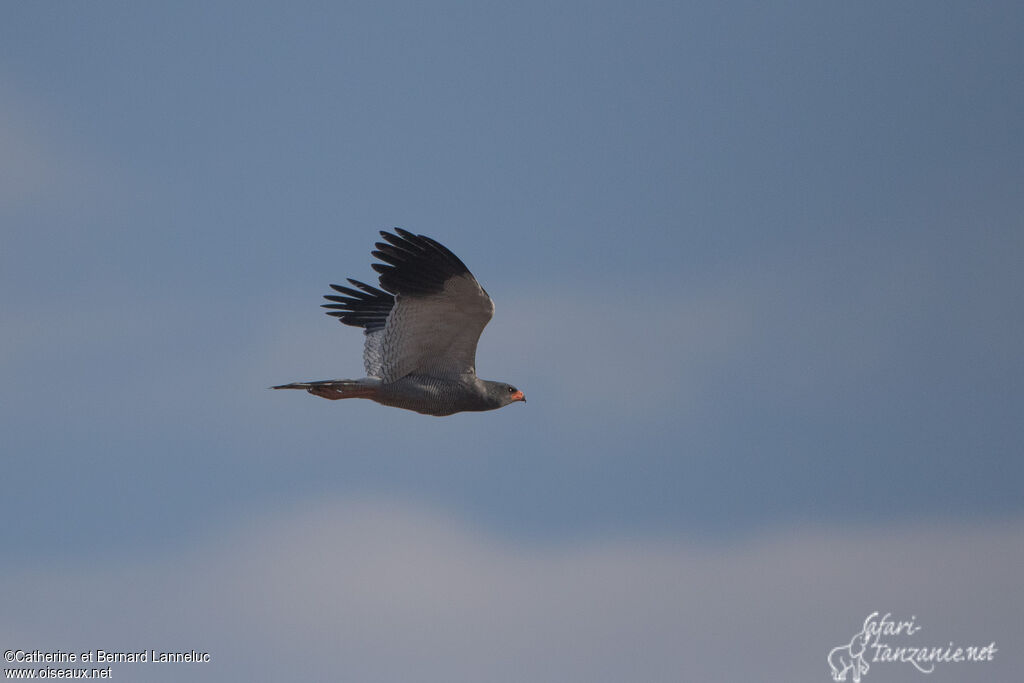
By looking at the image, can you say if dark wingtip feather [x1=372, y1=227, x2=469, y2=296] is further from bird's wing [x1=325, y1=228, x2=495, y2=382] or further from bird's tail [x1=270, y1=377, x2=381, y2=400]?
bird's tail [x1=270, y1=377, x2=381, y2=400]

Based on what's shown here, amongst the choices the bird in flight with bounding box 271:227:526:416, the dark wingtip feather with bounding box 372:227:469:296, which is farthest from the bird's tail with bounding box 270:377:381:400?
the dark wingtip feather with bounding box 372:227:469:296

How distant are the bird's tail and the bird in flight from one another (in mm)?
18

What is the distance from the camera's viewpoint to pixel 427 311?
2450 centimetres

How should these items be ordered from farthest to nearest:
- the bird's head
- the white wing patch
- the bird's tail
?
the bird's head, the white wing patch, the bird's tail

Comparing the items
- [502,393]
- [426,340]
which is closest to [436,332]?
[426,340]

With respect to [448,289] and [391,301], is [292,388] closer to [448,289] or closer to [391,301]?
[448,289]

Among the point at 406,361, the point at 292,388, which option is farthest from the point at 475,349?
the point at 292,388

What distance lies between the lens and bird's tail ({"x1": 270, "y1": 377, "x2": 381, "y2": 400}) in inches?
925

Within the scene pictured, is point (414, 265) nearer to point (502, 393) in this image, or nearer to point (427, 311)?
point (427, 311)

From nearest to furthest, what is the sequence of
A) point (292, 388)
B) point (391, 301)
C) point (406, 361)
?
point (292, 388), point (406, 361), point (391, 301)

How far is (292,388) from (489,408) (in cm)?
443

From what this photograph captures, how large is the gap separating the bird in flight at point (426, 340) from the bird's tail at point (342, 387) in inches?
0.7

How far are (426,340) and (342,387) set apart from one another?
1880 mm

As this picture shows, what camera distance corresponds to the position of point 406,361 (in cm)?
2512
